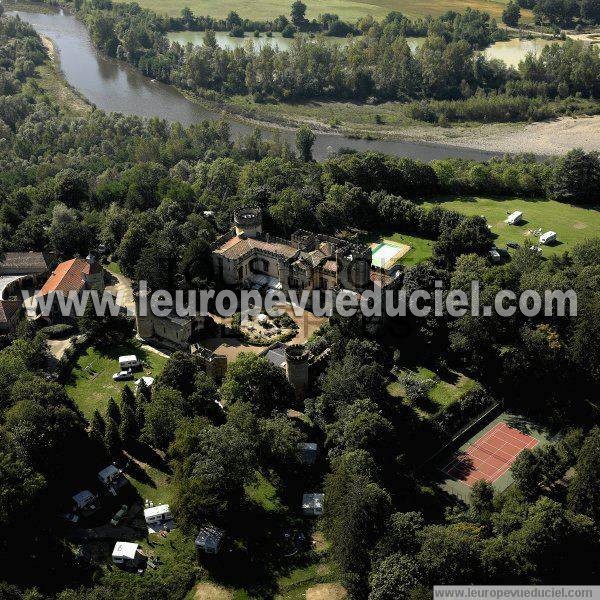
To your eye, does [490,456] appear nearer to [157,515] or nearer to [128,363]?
[157,515]

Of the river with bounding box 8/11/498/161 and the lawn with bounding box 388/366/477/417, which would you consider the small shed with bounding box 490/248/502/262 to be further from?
the river with bounding box 8/11/498/161

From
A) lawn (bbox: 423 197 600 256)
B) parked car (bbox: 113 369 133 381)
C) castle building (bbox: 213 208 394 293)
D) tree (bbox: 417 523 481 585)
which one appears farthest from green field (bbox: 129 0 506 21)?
tree (bbox: 417 523 481 585)

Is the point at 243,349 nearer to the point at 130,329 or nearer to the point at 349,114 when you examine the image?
the point at 130,329

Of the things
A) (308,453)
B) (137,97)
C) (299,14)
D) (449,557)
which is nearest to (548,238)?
(308,453)

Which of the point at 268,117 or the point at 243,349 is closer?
the point at 243,349

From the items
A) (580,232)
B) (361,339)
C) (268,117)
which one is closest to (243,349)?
(361,339)

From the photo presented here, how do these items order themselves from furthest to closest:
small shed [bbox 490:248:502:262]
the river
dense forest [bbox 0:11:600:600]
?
the river → small shed [bbox 490:248:502:262] → dense forest [bbox 0:11:600:600]
